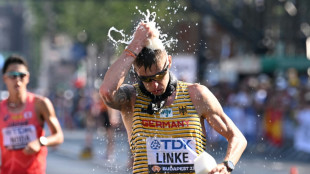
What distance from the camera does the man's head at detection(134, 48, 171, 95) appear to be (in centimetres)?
528

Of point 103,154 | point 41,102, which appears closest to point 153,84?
point 41,102

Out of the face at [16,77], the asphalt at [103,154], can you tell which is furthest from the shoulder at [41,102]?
the asphalt at [103,154]

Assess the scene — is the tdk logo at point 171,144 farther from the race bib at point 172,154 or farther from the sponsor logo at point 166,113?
the sponsor logo at point 166,113

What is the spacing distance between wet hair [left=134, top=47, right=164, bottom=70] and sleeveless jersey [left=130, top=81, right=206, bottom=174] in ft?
1.24

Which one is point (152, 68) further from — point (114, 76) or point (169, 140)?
point (169, 140)

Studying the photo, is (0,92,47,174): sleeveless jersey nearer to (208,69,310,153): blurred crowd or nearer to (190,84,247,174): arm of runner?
(190,84,247,174): arm of runner

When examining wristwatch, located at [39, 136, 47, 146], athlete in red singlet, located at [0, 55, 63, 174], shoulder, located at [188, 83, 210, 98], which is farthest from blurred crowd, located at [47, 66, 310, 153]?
shoulder, located at [188, 83, 210, 98]

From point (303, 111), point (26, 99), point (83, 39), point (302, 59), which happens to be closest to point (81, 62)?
Answer: point (83, 39)

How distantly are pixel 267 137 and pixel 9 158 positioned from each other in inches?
542

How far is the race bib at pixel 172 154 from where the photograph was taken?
5.42m

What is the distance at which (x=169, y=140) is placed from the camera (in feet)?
17.8

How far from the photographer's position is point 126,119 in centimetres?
565

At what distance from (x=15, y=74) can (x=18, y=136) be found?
2.07ft

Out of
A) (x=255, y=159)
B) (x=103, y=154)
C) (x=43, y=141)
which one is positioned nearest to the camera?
(x=43, y=141)
